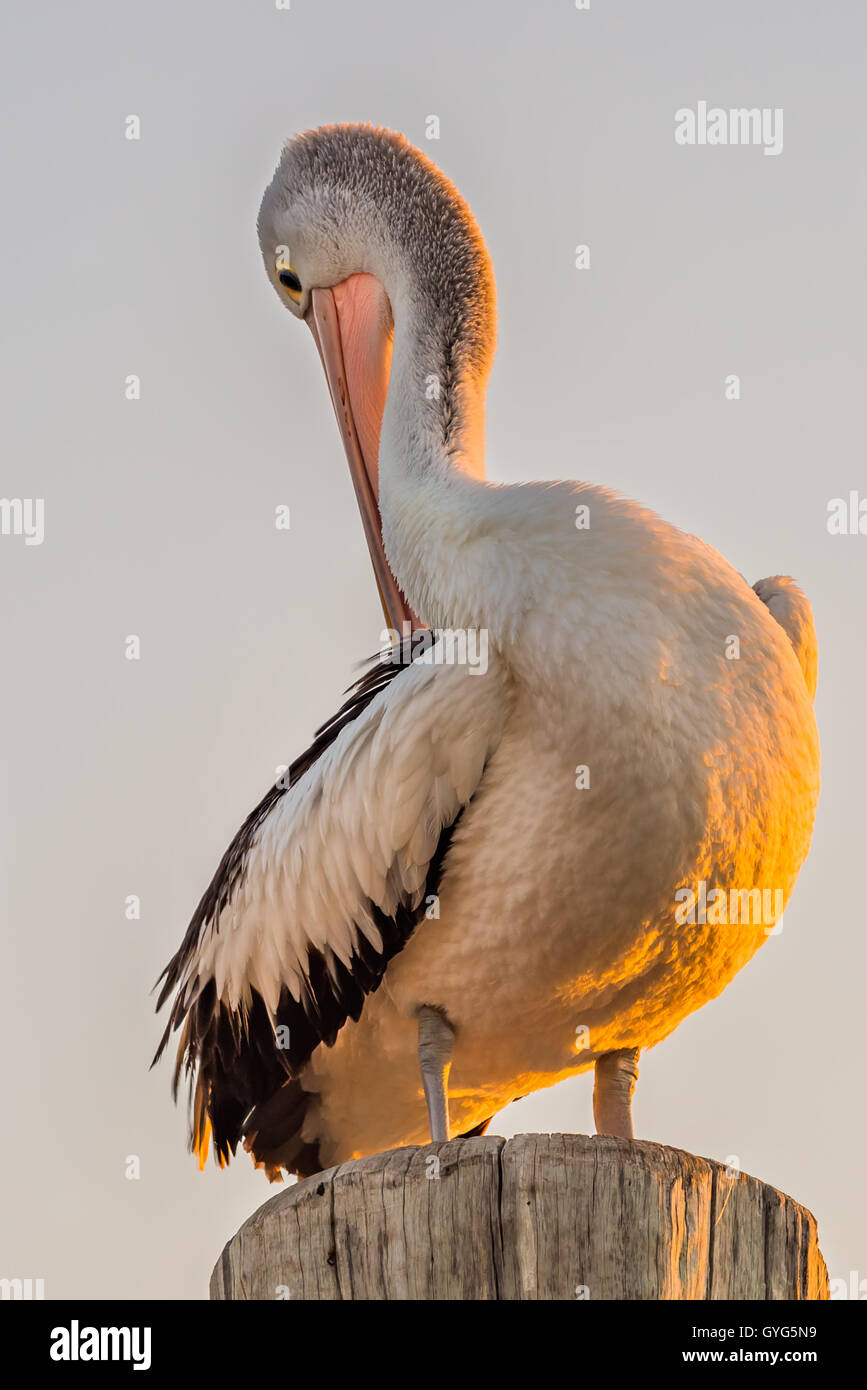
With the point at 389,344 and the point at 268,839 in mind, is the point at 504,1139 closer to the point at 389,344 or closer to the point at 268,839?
the point at 268,839

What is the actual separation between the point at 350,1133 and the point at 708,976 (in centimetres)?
146

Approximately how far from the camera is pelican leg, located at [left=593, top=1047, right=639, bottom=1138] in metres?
→ 5.25

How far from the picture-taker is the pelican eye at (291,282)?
6.32 meters

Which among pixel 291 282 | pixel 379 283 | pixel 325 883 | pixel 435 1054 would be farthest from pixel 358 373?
pixel 435 1054

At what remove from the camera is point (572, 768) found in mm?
4605

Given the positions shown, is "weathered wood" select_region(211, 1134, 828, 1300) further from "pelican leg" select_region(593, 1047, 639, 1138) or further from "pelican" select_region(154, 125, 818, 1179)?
"pelican leg" select_region(593, 1047, 639, 1138)

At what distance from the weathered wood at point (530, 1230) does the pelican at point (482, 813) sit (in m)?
1.34

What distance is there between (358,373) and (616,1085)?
8.75ft

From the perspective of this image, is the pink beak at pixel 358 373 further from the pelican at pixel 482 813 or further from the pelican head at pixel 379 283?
the pelican at pixel 482 813

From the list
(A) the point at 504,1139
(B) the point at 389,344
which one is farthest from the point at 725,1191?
(B) the point at 389,344

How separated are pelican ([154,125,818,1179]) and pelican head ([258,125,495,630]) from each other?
0.01 m

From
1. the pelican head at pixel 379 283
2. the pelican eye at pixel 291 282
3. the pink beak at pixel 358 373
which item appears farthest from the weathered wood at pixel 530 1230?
the pelican eye at pixel 291 282

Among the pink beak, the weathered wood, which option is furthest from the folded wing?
the weathered wood

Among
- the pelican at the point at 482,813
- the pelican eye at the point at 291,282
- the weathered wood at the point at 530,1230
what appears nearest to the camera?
the weathered wood at the point at 530,1230
